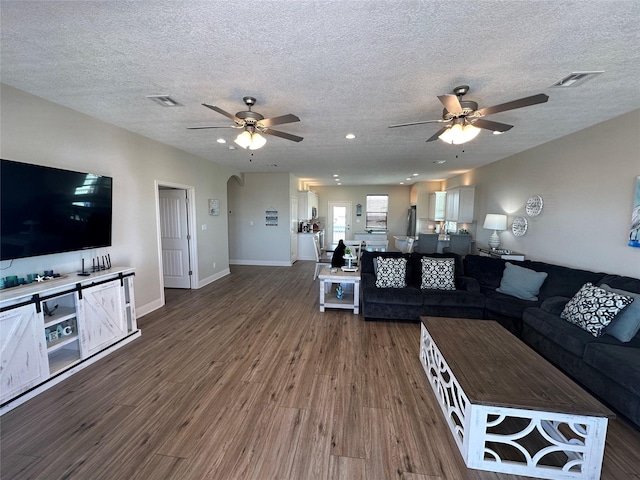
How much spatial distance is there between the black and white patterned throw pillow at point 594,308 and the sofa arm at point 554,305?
7.7 inches

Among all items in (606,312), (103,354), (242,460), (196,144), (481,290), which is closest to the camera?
(242,460)

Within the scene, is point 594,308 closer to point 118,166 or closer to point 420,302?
point 420,302

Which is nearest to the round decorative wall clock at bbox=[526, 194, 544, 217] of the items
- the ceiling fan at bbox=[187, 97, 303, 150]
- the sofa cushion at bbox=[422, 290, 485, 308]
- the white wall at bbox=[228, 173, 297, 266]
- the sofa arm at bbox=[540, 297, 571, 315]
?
the sofa arm at bbox=[540, 297, 571, 315]

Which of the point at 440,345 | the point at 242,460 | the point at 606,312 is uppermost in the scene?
the point at 606,312

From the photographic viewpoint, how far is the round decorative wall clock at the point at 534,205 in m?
4.30

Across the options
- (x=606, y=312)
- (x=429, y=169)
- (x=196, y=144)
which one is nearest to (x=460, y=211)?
(x=429, y=169)

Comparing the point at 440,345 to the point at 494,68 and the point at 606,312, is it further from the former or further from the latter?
the point at 494,68

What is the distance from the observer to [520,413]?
1567 millimetres

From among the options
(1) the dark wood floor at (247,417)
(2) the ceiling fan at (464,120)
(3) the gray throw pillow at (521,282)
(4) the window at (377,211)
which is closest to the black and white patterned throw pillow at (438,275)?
(3) the gray throw pillow at (521,282)

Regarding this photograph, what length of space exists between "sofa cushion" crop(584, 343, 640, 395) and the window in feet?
29.3

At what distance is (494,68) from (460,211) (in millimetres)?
5164

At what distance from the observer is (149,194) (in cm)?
407

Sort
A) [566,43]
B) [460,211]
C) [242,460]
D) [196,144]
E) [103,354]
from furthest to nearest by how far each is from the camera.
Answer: [460,211], [196,144], [103,354], [566,43], [242,460]

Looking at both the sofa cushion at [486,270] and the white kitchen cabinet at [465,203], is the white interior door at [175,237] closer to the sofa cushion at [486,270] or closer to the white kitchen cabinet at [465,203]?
the sofa cushion at [486,270]
